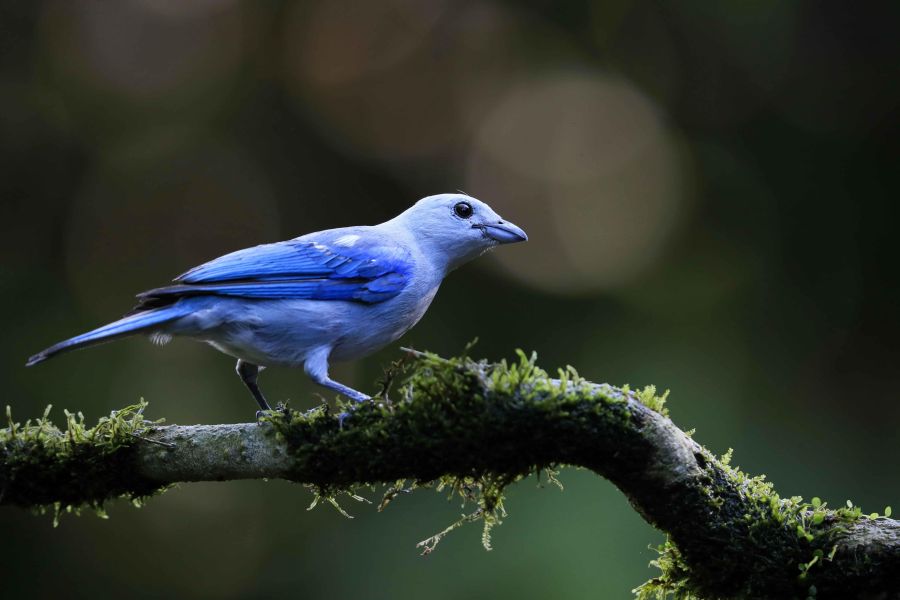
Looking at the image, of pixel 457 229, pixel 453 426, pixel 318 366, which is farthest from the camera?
pixel 457 229

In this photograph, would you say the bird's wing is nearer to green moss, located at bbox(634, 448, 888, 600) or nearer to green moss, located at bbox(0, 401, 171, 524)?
green moss, located at bbox(0, 401, 171, 524)

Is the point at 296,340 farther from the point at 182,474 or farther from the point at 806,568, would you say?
the point at 806,568

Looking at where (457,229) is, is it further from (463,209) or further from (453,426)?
(453,426)

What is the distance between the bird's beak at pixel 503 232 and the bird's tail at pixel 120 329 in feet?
5.44

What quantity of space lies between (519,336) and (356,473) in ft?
15.6

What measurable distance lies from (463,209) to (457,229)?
0.13 metres

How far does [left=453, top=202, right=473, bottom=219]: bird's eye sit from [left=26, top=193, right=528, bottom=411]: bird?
3.5 inches

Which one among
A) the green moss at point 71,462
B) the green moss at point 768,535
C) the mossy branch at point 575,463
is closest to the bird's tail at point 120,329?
the green moss at point 71,462

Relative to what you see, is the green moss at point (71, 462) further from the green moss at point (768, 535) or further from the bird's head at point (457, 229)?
the green moss at point (768, 535)

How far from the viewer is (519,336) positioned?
807 centimetres

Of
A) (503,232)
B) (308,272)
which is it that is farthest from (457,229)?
(308,272)

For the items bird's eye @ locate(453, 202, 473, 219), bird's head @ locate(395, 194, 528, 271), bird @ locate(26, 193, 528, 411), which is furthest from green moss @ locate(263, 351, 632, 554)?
bird's eye @ locate(453, 202, 473, 219)

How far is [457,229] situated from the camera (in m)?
4.93

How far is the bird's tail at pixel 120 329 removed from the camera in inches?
141
